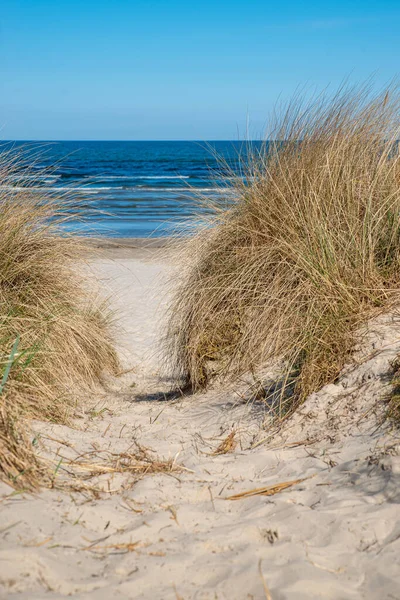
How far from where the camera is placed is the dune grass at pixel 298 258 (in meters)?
3.34

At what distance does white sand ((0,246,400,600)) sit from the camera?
1.78 metres

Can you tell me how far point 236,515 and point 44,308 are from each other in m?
2.14

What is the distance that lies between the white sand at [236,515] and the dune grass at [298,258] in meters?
0.24

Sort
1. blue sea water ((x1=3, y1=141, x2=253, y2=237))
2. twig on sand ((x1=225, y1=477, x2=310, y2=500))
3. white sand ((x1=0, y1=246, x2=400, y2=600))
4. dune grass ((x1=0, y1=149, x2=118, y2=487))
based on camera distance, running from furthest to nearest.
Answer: blue sea water ((x1=3, y1=141, x2=253, y2=237)), dune grass ((x1=0, y1=149, x2=118, y2=487)), twig on sand ((x1=225, y1=477, x2=310, y2=500)), white sand ((x1=0, y1=246, x2=400, y2=600))

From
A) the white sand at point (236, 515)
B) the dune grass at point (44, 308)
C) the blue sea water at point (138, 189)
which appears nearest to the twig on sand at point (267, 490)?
the white sand at point (236, 515)

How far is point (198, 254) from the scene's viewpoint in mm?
4301

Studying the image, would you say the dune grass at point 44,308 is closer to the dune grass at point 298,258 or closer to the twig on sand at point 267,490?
the dune grass at point 298,258

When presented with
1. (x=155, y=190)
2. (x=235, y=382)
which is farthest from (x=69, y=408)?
(x=155, y=190)

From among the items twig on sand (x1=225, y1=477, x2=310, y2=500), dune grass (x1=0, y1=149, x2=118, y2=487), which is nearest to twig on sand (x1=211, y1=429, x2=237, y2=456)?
twig on sand (x1=225, y1=477, x2=310, y2=500)

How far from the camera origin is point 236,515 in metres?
2.23

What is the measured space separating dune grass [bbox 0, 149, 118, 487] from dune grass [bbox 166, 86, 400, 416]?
638 millimetres

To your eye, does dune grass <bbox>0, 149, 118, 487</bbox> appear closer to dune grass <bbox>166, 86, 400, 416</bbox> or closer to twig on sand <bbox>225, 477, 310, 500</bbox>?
dune grass <bbox>166, 86, 400, 416</bbox>

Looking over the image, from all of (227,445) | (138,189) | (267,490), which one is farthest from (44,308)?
(138,189)

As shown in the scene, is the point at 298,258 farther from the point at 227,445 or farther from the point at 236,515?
the point at 236,515
